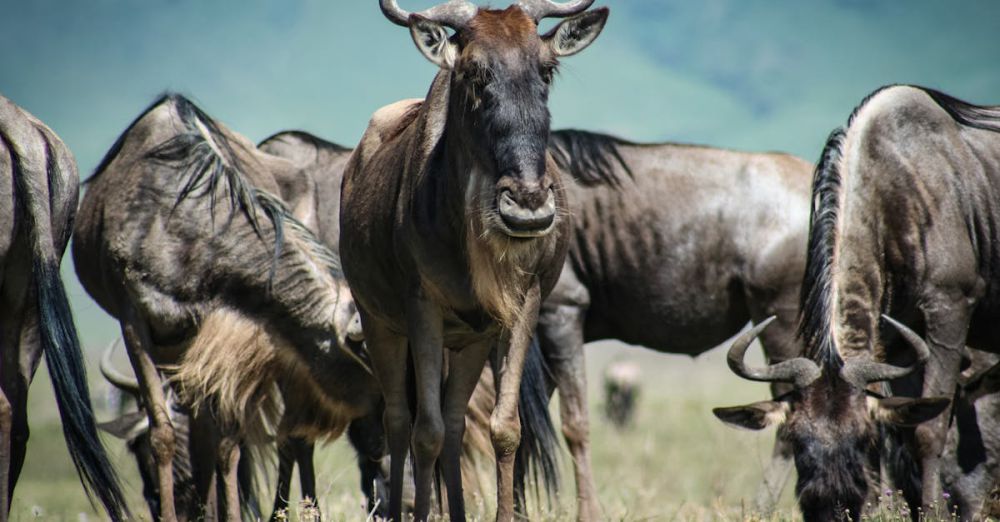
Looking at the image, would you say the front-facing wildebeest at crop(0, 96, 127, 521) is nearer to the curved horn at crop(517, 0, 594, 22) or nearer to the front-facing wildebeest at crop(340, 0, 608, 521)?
the front-facing wildebeest at crop(340, 0, 608, 521)

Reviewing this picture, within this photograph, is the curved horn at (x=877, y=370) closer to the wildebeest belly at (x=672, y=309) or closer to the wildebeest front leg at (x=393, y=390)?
the wildebeest front leg at (x=393, y=390)

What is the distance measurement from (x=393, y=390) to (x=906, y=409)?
2.37 m

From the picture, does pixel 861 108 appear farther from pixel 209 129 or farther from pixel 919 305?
pixel 209 129

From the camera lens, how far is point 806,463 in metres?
5.06

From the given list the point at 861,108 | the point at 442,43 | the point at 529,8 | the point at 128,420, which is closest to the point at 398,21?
the point at 442,43

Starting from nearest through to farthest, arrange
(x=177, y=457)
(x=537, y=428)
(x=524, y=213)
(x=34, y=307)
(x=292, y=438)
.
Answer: (x=524, y=213)
(x=34, y=307)
(x=537, y=428)
(x=292, y=438)
(x=177, y=457)

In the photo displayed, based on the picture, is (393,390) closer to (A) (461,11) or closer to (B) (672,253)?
(A) (461,11)

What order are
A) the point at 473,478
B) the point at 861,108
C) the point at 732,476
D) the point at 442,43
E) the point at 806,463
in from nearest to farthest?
the point at 442,43, the point at 806,463, the point at 861,108, the point at 473,478, the point at 732,476

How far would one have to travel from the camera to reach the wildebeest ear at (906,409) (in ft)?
17.1

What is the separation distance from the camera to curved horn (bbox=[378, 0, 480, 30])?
185 inches

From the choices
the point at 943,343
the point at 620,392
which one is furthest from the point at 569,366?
the point at 620,392

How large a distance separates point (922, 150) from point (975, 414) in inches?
66.4

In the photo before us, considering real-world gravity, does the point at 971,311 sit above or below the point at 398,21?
below

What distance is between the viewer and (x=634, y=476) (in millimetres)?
11523
